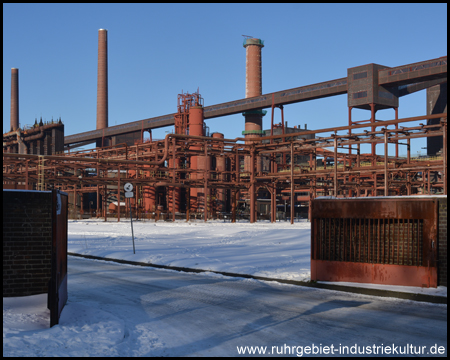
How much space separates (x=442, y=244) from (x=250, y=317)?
16.9ft

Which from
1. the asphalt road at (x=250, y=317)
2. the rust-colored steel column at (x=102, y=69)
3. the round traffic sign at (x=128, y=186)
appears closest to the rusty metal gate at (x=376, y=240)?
the asphalt road at (x=250, y=317)

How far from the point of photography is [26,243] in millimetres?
7945

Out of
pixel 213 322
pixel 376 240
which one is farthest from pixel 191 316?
pixel 376 240

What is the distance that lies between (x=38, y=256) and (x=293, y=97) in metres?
52.6

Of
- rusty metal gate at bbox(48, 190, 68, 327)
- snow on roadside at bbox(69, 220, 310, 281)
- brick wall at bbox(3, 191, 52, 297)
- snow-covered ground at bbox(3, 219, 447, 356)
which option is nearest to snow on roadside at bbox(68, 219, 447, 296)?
snow on roadside at bbox(69, 220, 310, 281)

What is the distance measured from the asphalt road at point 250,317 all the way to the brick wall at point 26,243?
107 centimetres

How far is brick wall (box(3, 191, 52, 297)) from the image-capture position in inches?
310

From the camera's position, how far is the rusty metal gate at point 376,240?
10578 mm

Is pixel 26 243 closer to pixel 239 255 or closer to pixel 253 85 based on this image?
pixel 239 255

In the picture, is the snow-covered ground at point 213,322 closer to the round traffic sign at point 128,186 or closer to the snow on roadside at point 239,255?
the snow on roadside at point 239,255

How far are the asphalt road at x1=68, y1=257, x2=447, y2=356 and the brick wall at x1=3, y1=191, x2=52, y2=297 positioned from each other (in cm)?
107

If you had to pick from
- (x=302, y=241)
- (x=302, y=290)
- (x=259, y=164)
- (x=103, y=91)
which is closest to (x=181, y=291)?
(x=302, y=290)

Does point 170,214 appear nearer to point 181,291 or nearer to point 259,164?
point 259,164

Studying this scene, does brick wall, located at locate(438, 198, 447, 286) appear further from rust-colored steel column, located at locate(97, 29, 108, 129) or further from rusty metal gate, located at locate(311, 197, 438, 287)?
rust-colored steel column, located at locate(97, 29, 108, 129)
